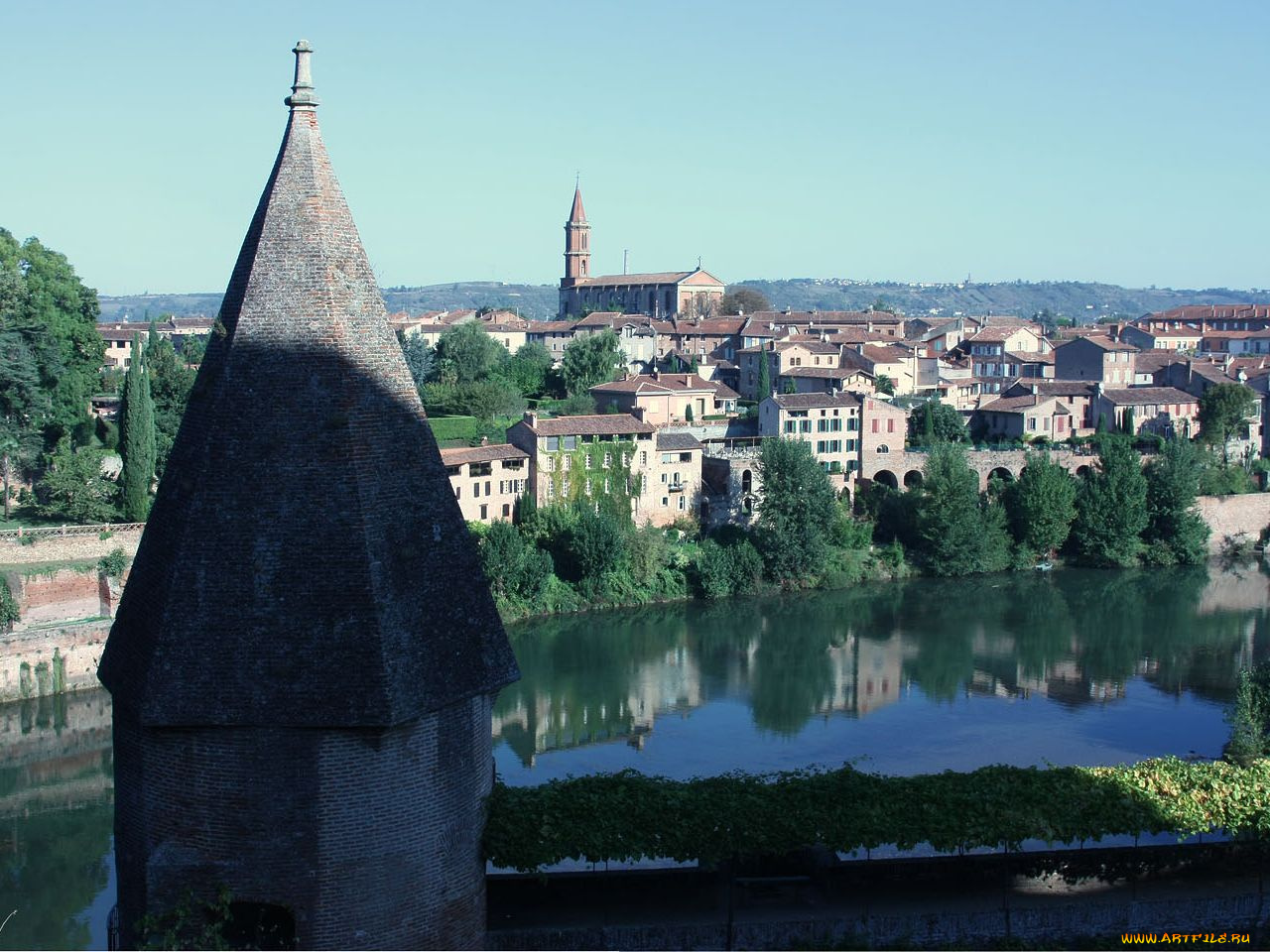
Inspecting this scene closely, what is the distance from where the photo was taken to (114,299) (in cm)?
19875

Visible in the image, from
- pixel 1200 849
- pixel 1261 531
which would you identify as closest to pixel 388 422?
pixel 1200 849

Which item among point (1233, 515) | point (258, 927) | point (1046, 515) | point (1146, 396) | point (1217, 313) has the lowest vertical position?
point (1233, 515)

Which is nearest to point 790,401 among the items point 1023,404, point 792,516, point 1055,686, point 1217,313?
point 792,516

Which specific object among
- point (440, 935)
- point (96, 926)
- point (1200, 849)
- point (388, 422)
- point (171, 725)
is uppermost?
point (388, 422)

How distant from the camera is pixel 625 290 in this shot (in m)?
77.9

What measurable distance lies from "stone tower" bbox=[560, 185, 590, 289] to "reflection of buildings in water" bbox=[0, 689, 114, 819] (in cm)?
5897

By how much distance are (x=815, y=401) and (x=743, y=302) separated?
120ft

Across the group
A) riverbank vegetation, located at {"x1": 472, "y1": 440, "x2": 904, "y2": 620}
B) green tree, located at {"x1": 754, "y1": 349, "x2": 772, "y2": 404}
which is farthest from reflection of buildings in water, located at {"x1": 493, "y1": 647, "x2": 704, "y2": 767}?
green tree, located at {"x1": 754, "y1": 349, "x2": 772, "y2": 404}

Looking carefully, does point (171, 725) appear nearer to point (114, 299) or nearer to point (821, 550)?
point (821, 550)

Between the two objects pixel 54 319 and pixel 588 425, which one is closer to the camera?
pixel 54 319

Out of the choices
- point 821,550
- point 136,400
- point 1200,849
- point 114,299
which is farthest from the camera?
point 114,299

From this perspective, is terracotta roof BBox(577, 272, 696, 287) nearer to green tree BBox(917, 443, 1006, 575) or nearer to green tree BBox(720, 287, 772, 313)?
green tree BBox(720, 287, 772, 313)

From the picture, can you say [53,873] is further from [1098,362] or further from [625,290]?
[625,290]

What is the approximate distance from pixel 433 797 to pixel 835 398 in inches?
1372
